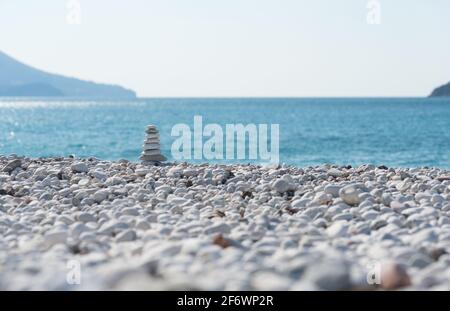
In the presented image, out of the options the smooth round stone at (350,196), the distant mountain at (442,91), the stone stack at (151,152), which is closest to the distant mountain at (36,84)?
the distant mountain at (442,91)

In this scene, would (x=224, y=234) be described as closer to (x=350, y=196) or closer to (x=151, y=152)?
(x=350, y=196)

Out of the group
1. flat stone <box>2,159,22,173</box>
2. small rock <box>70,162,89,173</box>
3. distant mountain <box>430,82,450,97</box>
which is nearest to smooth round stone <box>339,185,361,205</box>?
small rock <box>70,162,89,173</box>

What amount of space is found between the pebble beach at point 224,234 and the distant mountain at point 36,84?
534 feet

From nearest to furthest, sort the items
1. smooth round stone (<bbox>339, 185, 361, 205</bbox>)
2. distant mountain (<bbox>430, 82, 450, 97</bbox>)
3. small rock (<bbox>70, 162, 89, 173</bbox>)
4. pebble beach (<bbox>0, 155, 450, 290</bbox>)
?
pebble beach (<bbox>0, 155, 450, 290</bbox>) → smooth round stone (<bbox>339, 185, 361, 205</bbox>) → small rock (<bbox>70, 162, 89, 173</bbox>) → distant mountain (<bbox>430, 82, 450, 97</bbox>)

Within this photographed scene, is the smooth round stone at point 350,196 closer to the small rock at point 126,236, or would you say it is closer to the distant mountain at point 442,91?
the small rock at point 126,236

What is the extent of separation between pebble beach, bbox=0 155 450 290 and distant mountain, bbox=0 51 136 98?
A: 6408 inches

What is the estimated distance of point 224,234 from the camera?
389 cm

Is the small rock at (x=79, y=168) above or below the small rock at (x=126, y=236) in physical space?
below

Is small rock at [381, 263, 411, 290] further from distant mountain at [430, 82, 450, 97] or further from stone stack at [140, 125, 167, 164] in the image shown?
distant mountain at [430, 82, 450, 97]

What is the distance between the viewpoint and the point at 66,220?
441 cm

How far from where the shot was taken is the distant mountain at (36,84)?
163500mm

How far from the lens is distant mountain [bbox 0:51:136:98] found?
163500 millimetres

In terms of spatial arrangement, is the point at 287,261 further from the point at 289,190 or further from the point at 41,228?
the point at 289,190

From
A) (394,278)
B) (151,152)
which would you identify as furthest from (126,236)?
(151,152)
